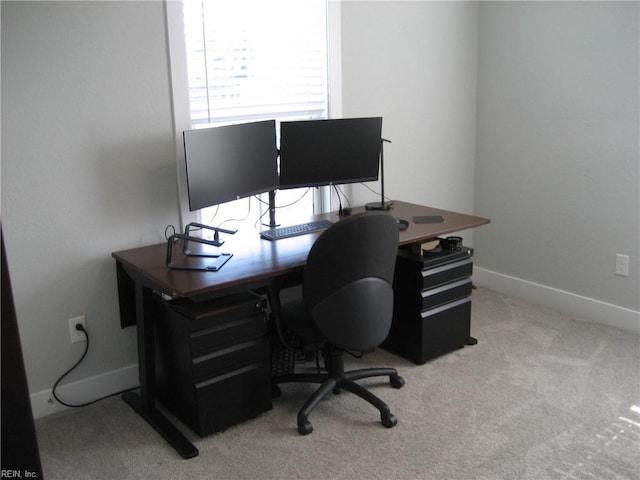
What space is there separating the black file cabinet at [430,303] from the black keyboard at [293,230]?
427 millimetres

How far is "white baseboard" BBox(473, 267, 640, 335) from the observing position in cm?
356

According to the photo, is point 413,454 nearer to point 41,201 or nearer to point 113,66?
point 41,201

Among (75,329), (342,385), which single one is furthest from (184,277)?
(342,385)

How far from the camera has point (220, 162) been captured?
9.16 feet

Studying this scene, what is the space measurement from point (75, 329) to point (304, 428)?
1104 mm

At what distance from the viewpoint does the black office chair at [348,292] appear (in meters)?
2.40

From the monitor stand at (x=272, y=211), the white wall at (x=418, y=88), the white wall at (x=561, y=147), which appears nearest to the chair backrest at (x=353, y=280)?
the monitor stand at (x=272, y=211)

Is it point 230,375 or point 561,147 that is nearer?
point 230,375

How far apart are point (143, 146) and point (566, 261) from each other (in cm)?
250

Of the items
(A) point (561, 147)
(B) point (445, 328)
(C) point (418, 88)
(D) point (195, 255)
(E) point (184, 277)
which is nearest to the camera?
(E) point (184, 277)

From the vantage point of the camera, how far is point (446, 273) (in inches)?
125

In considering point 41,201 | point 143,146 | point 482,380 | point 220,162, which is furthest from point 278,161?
point 482,380

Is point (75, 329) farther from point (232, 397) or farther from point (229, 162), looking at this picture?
point (229, 162)

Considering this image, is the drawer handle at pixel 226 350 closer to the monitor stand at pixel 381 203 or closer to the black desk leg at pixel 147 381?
the black desk leg at pixel 147 381
